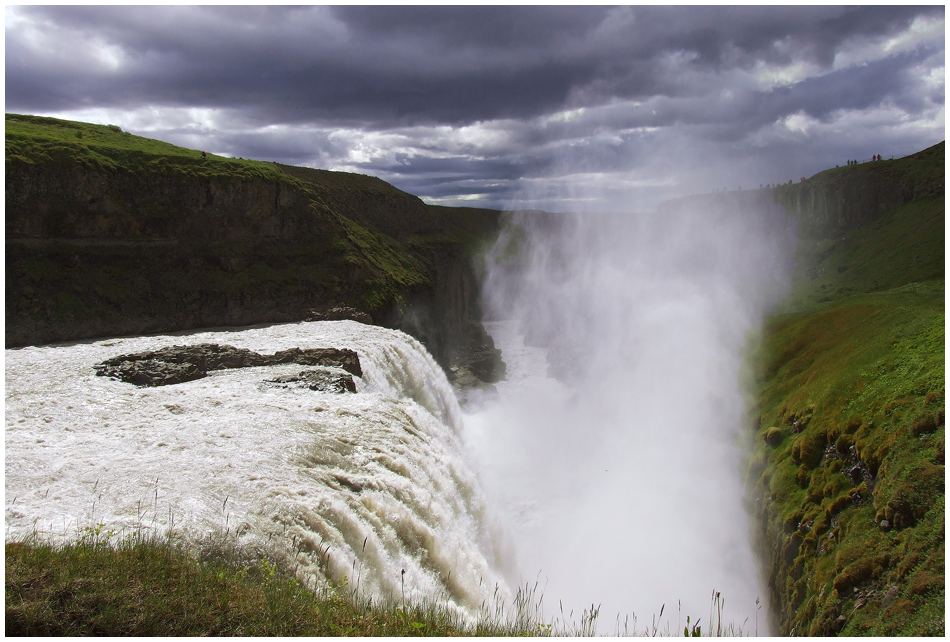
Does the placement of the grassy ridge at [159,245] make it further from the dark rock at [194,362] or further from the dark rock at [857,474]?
the dark rock at [857,474]

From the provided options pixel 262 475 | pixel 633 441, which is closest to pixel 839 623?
pixel 262 475

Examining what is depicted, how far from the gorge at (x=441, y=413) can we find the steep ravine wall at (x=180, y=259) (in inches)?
6.7

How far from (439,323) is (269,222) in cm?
2163

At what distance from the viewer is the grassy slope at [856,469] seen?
12602mm

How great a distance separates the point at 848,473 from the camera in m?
18.5

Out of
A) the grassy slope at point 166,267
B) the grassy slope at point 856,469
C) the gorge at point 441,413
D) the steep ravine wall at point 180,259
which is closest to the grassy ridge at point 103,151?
the grassy slope at point 166,267

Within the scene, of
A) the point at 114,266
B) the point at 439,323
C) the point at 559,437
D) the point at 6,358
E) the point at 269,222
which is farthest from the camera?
the point at 439,323

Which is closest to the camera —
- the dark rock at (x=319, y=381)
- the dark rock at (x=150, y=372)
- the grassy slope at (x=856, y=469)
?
the grassy slope at (x=856, y=469)

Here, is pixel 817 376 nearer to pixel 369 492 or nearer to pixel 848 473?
pixel 848 473

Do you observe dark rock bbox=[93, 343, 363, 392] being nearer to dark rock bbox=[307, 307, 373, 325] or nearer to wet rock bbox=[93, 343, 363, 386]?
wet rock bbox=[93, 343, 363, 386]

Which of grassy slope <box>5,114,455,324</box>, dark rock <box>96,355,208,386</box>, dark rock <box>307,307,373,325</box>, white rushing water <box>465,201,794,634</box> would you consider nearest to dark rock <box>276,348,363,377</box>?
dark rock <box>96,355,208,386</box>

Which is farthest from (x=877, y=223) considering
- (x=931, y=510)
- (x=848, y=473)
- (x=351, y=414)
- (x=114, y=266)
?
(x=114, y=266)

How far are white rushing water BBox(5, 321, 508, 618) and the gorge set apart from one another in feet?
0.33

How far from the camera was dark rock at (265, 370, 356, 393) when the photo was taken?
21.8 meters
